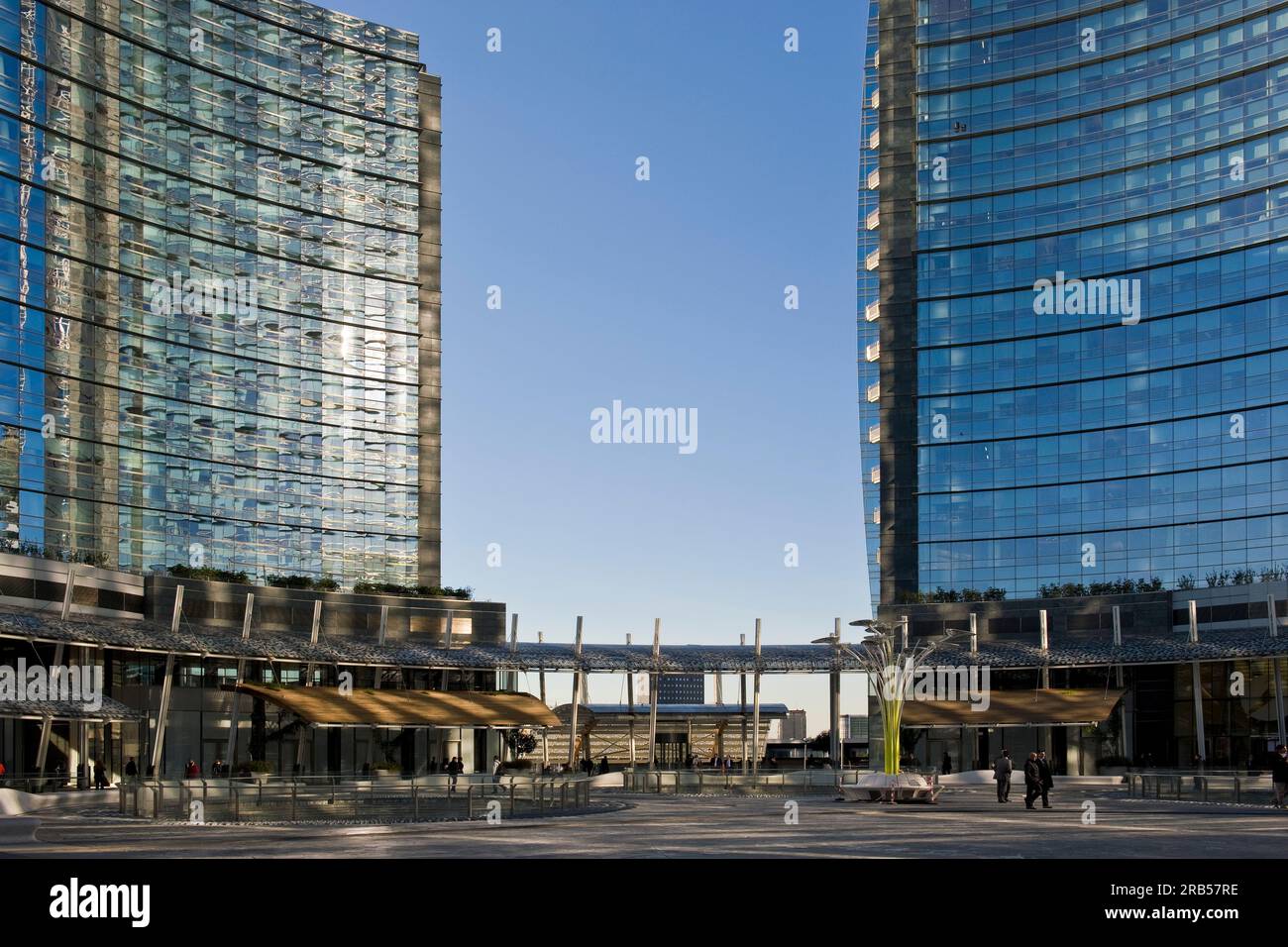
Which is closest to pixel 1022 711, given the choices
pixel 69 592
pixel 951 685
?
pixel 951 685

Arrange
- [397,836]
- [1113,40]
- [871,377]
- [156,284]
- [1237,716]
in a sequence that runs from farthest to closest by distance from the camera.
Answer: [871,377], [1113,40], [156,284], [1237,716], [397,836]

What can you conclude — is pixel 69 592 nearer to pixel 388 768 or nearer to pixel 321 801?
pixel 388 768

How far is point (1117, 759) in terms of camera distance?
86312 millimetres

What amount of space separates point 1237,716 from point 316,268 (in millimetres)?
63170

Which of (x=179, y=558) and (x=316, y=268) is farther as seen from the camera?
(x=316, y=268)

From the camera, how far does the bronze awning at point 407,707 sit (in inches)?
2874

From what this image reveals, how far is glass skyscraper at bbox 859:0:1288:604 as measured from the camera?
95000 millimetres

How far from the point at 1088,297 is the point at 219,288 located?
2190 inches

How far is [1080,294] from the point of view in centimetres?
10238

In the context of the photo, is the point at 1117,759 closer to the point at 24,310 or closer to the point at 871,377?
the point at 871,377

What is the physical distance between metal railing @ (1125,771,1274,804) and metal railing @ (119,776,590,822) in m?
22.6

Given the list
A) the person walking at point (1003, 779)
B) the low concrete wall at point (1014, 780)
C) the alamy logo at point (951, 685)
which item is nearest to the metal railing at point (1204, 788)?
the low concrete wall at point (1014, 780)
